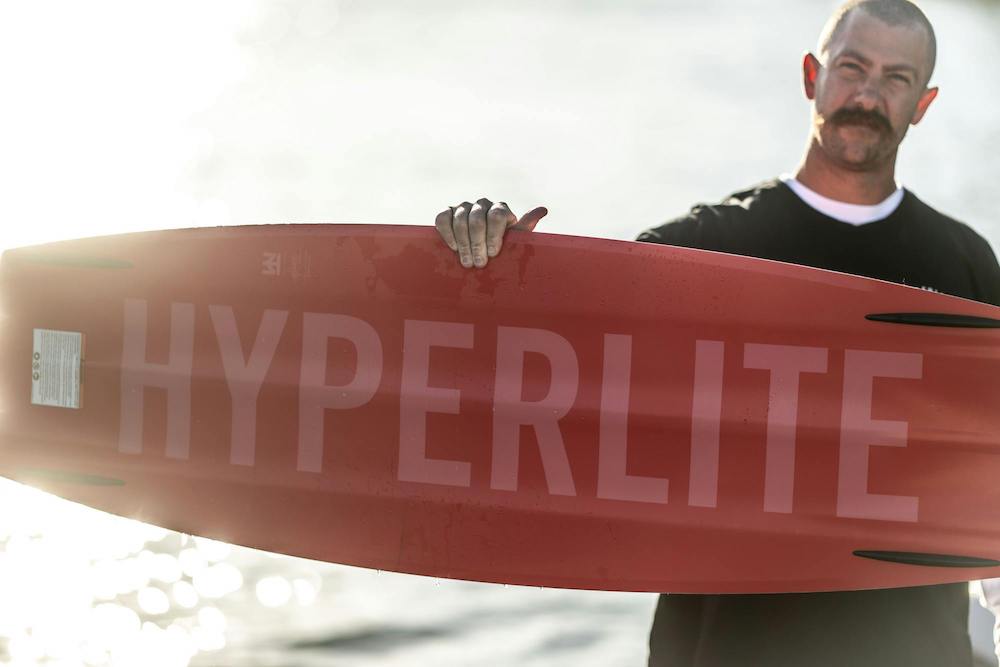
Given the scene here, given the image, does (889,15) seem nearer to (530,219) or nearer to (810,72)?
(810,72)

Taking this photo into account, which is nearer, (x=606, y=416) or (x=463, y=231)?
(x=463, y=231)

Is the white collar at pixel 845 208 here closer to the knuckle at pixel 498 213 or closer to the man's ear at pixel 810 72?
the man's ear at pixel 810 72

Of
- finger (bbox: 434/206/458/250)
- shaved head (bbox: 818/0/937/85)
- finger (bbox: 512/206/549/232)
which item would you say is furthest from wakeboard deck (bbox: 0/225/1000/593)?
shaved head (bbox: 818/0/937/85)

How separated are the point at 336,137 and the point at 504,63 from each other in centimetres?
427

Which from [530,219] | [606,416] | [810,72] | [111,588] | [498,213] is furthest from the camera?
[111,588]

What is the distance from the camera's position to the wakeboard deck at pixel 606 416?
2.63 meters

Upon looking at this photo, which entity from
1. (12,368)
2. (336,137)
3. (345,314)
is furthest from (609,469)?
(336,137)

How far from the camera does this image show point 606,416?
2.66m

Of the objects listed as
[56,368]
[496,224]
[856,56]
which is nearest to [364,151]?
[56,368]

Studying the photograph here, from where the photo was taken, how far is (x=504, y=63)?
18.7 metres

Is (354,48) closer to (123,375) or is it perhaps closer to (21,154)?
(21,154)

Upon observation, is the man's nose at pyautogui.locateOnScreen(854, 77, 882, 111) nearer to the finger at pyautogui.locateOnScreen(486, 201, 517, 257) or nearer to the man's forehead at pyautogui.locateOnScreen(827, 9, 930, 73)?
the man's forehead at pyautogui.locateOnScreen(827, 9, 930, 73)

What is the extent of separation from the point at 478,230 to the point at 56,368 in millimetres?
1140

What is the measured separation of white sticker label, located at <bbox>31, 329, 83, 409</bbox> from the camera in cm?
294
